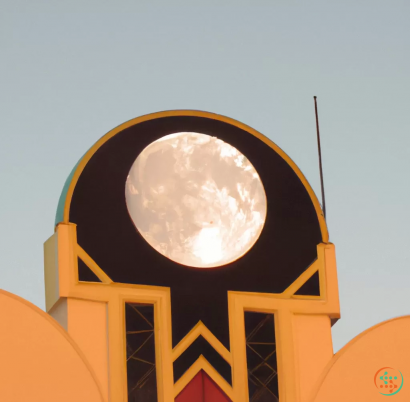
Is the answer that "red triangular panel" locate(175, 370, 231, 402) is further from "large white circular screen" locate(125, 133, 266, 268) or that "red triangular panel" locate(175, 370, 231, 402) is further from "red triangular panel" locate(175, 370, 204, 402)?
"large white circular screen" locate(125, 133, 266, 268)

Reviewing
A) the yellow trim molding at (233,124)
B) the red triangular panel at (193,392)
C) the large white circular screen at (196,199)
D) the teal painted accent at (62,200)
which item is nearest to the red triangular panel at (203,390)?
the red triangular panel at (193,392)

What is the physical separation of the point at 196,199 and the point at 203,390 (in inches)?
128

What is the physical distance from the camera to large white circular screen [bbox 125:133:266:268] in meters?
17.6

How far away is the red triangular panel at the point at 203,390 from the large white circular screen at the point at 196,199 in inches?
74.7

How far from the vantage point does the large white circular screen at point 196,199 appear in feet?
57.7

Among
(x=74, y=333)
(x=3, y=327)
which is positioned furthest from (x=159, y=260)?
(x=3, y=327)

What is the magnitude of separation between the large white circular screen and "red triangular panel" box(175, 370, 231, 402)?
190 cm

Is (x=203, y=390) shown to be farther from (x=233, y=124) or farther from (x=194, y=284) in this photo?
(x=233, y=124)

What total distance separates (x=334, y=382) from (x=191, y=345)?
2.46 metres

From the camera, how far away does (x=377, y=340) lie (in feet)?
57.8

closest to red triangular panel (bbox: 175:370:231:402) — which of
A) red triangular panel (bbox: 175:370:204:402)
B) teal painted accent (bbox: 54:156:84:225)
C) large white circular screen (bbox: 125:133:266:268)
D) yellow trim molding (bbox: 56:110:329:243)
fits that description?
red triangular panel (bbox: 175:370:204:402)

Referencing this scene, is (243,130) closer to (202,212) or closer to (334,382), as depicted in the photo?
(202,212)

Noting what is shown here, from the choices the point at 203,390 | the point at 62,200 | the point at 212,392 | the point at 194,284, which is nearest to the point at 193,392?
the point at 203,390

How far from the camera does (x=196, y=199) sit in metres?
18.0
